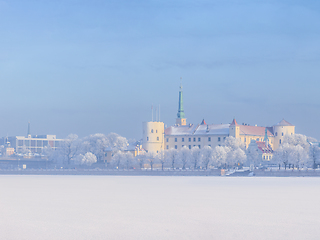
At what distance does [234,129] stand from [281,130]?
13153mm

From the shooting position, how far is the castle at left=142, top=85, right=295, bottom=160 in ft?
431

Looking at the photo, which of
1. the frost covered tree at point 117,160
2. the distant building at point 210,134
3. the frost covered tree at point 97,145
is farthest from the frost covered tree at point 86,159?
the distant building at point 210,134

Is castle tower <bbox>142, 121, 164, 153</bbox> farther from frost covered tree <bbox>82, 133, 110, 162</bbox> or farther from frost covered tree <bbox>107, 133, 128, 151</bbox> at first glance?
frost covered tree <bbox>82, 133, 110, 162</bbox>

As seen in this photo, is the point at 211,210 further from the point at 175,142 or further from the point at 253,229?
the point at 175,142

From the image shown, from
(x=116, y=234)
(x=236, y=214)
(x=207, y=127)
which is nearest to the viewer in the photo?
(x=116, y=234)

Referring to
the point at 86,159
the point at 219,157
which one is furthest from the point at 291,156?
the point at 86,159

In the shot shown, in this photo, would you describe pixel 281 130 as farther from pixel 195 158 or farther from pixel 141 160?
pixel 141 160

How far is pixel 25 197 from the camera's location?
41.9 m

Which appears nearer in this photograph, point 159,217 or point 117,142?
point 159,217

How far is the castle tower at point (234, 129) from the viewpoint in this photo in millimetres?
128000

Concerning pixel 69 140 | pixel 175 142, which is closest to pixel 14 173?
pixel 69 140

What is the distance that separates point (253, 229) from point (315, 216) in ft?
19.2

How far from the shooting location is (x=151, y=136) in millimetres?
133125

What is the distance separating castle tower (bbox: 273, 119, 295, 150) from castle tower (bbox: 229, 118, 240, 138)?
37.6 feet
